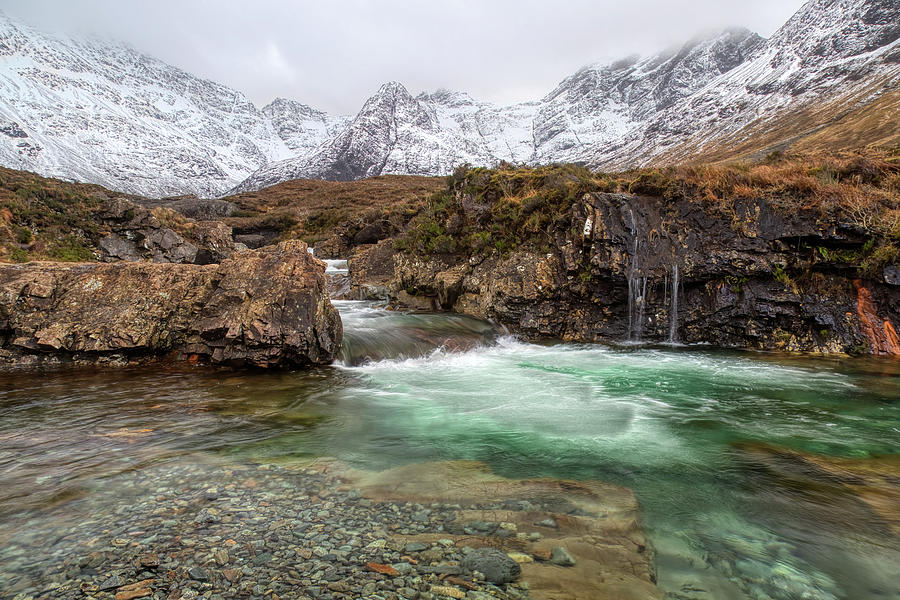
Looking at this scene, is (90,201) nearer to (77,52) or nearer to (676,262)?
(676,262)

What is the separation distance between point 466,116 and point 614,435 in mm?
196707

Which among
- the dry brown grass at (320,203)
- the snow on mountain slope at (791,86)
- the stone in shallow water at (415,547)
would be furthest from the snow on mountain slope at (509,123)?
the stone in shallow water at (415,547)

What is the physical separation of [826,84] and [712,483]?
354ft

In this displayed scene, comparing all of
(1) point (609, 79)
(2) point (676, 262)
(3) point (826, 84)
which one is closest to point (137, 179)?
(2) point (676, 262)

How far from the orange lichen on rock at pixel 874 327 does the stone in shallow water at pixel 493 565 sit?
12448mm

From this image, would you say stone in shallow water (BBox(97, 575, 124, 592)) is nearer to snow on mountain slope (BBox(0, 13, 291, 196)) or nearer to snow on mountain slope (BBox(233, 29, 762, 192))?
snow on mountain slope (BBox(233, 29, 762, 192))

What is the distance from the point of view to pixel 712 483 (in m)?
4.48

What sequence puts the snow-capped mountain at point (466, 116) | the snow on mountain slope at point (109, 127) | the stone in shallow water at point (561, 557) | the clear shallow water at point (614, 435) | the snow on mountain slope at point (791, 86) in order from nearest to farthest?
the stone in shallow water at point (561, 557) < the clear shallow water at point (614, 435) < the snow on mountain slope at point (791, 86) < the snow-capped mountain at point (466, 116) < the snow on mountain slope at point (109, 127)

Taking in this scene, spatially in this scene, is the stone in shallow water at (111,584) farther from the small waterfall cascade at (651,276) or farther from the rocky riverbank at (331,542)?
the small waterfall cascade at (651,276)

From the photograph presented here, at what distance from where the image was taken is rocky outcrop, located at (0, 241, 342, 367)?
878 centimetres

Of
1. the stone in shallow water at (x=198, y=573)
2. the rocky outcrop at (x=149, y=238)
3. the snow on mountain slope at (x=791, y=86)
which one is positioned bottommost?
the stone in shallow water at (x=198, y=573)

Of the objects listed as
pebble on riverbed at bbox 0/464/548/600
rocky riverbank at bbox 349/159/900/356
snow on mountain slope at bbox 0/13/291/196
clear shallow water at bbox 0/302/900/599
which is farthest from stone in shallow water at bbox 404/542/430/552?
snow on mountain slope at bbox 0/13/291/196

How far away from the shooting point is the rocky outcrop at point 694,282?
1061 cm

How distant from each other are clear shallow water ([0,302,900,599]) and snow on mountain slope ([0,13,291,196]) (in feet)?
391
